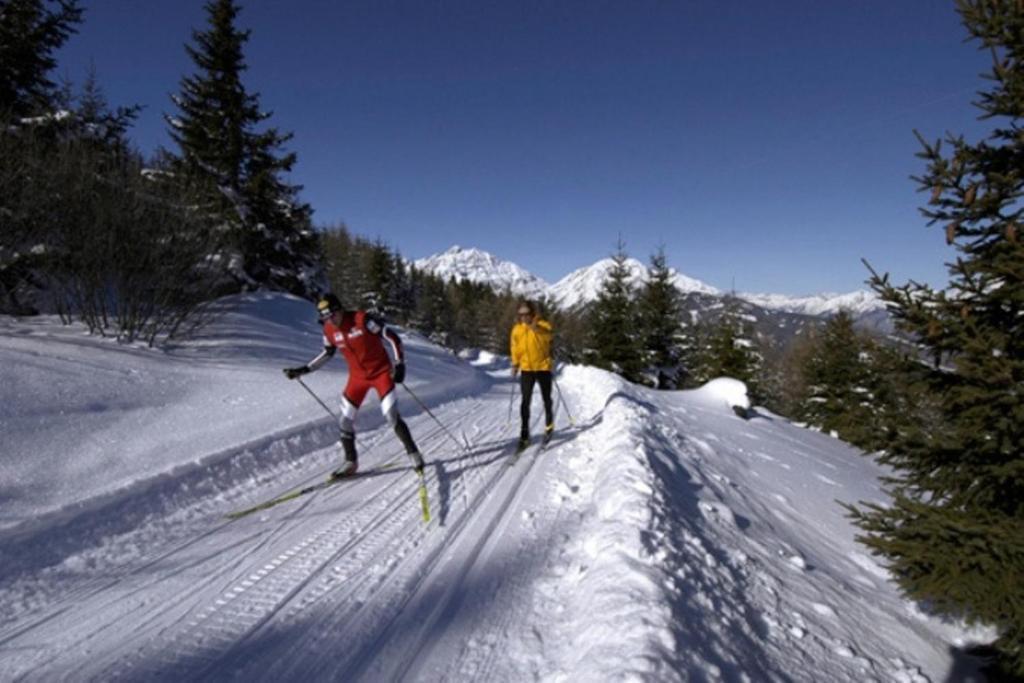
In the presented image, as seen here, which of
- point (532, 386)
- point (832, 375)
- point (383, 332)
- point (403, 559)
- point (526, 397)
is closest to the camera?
point (403, 559)

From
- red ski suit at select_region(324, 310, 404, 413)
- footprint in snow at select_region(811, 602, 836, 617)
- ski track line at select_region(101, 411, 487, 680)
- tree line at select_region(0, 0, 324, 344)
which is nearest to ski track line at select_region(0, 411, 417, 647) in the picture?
ski track line at select_region(101, 411, 487, 680)

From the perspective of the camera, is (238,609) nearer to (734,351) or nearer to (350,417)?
(350,417)

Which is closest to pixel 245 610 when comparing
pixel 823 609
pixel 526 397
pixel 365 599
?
pixel 365 599

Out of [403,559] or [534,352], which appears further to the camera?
[534,352]

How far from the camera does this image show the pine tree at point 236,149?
1900cm

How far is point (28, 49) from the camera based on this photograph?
14375mm

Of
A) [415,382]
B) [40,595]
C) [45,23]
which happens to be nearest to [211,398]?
[40,595]

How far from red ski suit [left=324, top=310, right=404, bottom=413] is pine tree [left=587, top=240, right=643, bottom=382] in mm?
22210

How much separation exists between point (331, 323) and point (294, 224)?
17878 mm

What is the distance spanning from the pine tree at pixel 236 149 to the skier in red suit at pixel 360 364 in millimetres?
15554

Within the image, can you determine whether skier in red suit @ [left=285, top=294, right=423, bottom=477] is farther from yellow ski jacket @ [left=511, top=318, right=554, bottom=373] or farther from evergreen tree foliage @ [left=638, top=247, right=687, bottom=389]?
evergreen tree foliage @ [left=638, top=247, right=687, bottom=389]

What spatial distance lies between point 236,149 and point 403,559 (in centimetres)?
2159

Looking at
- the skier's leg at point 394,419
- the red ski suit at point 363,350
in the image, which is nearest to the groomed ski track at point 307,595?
the skier's leg at point 394,419

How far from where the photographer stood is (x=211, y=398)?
8.26 m
